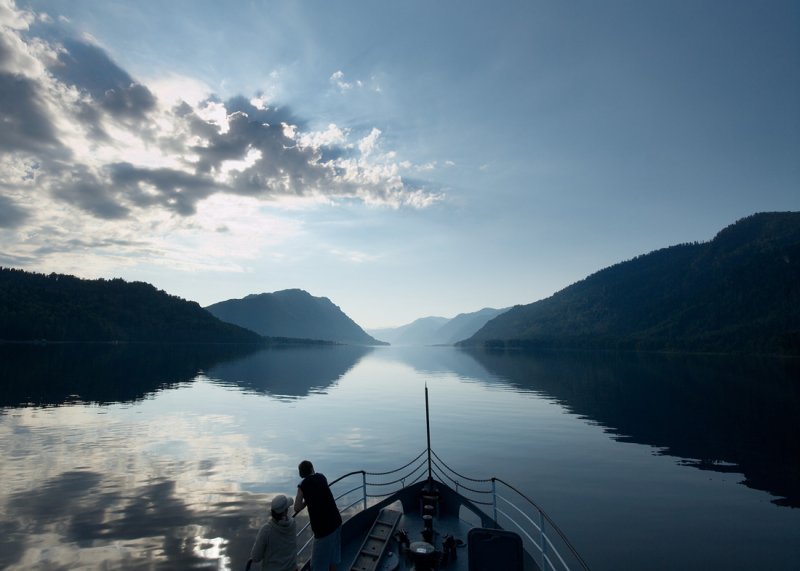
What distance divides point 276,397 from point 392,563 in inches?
2342

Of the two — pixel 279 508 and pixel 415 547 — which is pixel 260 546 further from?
pixel 415 547

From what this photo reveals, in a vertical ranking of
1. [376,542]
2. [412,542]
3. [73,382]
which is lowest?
[412,542]

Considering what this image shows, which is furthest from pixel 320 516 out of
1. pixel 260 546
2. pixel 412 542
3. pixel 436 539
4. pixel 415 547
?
pixel 436 539

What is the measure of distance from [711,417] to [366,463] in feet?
155

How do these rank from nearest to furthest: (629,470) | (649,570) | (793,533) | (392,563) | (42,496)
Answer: (392,563) < (649,570) < (793,533) < (42,496) < (629,470)

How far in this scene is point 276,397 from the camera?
2751 inches

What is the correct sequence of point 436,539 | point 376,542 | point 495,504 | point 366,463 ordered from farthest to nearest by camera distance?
1. point 366,463
2. point 495,504
3. point 436,539
4. point 376,542

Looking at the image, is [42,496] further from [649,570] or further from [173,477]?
[649,570]

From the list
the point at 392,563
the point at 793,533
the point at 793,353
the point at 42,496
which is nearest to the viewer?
the point at 392,563

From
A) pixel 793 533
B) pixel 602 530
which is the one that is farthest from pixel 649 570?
pixel 793 533

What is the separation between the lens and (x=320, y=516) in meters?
11.9

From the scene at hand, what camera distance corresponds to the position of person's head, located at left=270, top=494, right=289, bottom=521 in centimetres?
1009

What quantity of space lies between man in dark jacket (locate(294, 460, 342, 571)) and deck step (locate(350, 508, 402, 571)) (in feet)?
7.35

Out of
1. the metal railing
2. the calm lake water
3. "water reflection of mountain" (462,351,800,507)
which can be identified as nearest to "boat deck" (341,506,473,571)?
the metal railing
